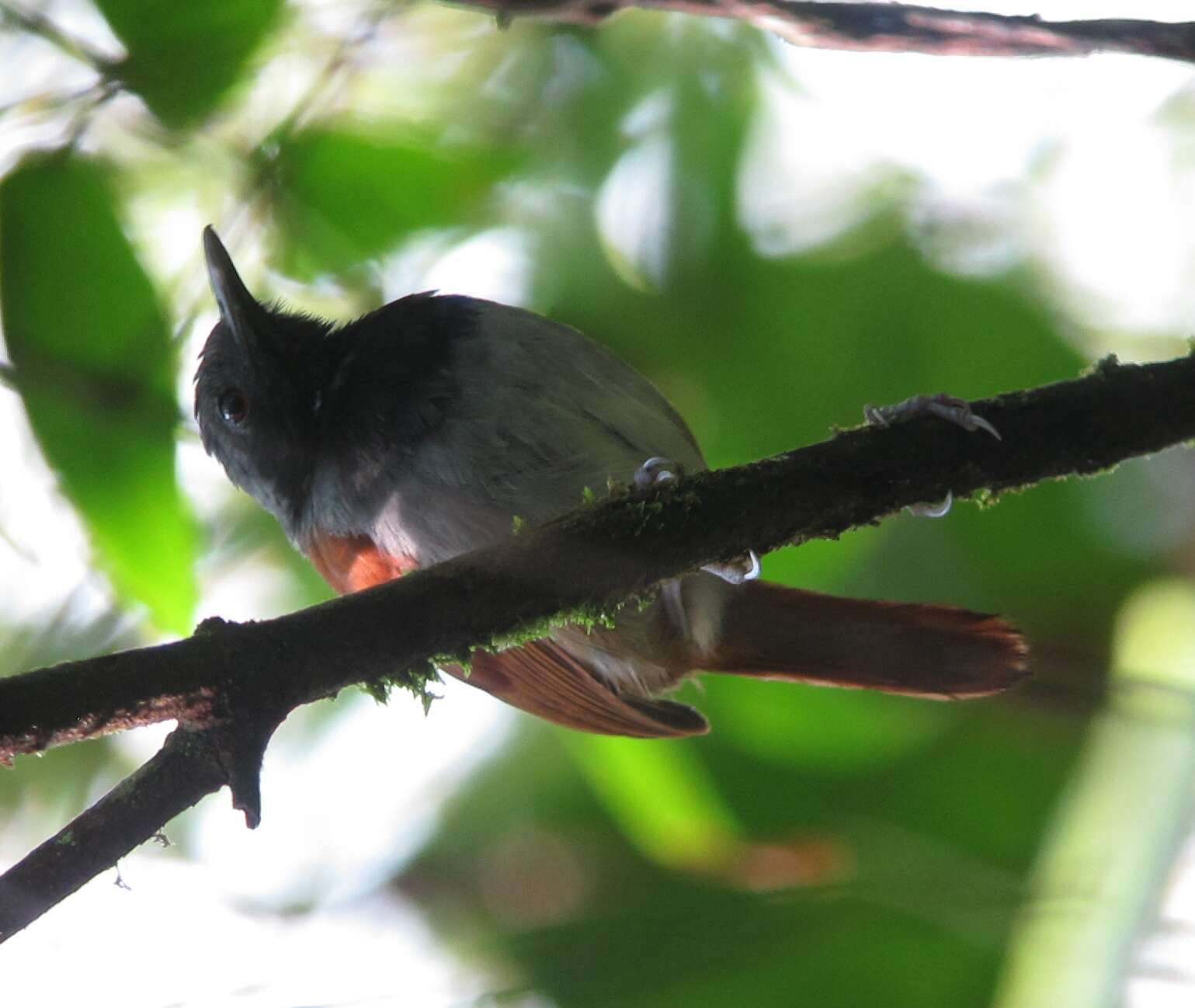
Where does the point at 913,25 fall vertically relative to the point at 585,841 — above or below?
above

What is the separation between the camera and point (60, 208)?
247 cm

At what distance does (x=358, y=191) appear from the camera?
294 centimetres

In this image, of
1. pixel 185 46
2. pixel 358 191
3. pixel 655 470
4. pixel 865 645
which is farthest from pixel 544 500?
pixel 185 46

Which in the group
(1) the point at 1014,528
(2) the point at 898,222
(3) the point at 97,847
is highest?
(2) the point at 898,222

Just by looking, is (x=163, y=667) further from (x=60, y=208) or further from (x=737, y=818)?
(x=737, y=818)

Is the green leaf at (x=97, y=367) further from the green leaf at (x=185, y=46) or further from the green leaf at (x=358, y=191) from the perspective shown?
the green leaf at (x=358, y=191)

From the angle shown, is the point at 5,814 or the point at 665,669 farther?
the point at 5,814

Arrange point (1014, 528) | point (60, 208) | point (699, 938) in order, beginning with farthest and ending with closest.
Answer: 1. point (1014, 528)
2. point (699, 938)
3. point (60, 208)

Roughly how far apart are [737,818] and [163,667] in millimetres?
2363

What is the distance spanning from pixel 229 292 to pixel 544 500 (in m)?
1.09

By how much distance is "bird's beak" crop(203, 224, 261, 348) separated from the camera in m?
2.99

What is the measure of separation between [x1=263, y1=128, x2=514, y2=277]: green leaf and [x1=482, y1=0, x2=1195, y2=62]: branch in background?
3.58 feet

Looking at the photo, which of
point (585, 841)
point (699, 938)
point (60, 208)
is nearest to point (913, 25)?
point (60, 208)

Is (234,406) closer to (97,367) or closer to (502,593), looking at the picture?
(97,367)
